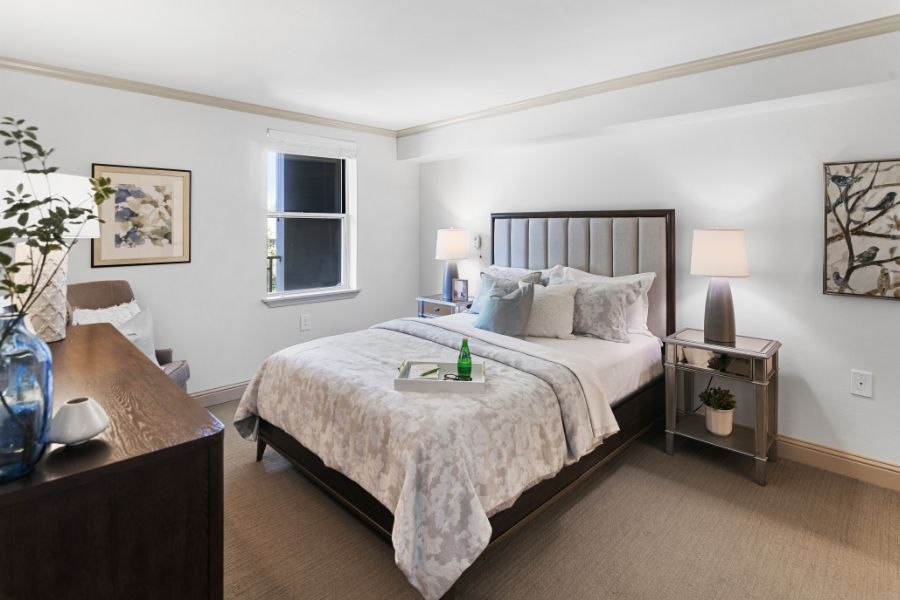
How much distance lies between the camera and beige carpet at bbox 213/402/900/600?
1.94 m

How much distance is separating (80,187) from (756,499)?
331 centimetres

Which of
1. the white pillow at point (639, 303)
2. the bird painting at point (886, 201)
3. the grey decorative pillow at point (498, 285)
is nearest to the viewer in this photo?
the bird painting at point (886, 201)

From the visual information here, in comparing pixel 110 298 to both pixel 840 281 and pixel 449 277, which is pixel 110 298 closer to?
pixel 449 277

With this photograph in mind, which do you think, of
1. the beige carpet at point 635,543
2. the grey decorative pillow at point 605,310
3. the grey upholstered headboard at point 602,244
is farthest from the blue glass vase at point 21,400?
the grey upholstered headboard at point 602,244

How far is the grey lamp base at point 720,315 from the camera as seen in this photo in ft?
9.39

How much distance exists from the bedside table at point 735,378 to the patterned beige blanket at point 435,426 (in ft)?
2.39

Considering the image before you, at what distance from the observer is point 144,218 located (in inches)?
137

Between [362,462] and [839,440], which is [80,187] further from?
[839,440]

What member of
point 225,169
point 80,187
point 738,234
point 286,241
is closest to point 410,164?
point 286,241

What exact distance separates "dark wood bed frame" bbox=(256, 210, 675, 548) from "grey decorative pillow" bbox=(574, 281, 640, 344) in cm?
34

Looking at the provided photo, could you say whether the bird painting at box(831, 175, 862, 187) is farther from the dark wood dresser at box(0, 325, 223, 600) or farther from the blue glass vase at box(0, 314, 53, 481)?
the blue glass vase at box(0, 314, 53, 481)

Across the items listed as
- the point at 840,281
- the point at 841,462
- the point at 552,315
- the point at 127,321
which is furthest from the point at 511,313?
the point at 127,321

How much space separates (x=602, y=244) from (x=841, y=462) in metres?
1.90

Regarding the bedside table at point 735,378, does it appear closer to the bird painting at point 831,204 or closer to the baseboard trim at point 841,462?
the baseboard trim at point 841,462
